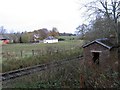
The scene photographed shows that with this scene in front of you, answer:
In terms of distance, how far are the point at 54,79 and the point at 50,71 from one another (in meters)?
0.89

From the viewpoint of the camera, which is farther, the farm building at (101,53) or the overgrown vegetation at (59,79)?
the farm building at (101,53)

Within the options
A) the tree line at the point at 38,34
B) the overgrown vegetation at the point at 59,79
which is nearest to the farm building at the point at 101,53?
the overgrown vegetation at the point at 59,79

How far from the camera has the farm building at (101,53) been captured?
20569mm

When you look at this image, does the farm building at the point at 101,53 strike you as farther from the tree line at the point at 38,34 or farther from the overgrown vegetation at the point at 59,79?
the tree line at the point at 38,34

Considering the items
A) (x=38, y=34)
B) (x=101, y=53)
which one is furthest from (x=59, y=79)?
(x=38, y=34)

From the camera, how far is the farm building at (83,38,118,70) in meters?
20.6

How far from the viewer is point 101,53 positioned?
2122cm

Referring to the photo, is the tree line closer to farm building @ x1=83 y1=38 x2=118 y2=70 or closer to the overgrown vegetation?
farm building @ x1=83 y1=38 x2=118 y2=70

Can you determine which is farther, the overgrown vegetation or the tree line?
the tree line

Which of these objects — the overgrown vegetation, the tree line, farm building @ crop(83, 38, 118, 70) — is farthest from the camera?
the tree line

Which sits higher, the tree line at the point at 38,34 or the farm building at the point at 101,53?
the tree line at the point at 38,34

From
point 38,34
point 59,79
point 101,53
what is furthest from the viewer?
point 38,34

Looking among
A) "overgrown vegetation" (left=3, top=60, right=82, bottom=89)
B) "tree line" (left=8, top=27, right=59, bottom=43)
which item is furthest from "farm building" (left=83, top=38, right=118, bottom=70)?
"tree line" (left=8, top=27, right=59, bottom=43)

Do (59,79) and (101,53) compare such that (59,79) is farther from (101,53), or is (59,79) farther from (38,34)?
(38,34)
